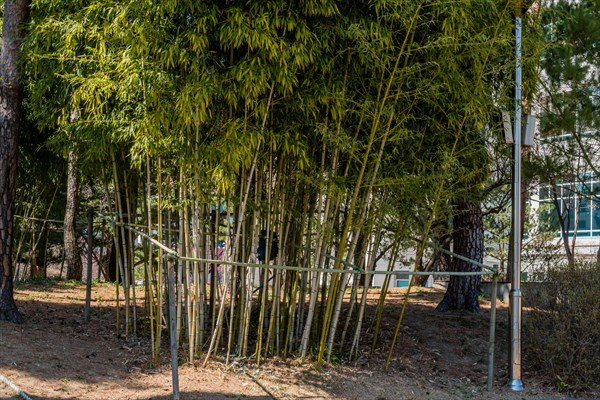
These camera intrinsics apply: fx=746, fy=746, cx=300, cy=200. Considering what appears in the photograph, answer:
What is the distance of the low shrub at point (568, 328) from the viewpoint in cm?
613

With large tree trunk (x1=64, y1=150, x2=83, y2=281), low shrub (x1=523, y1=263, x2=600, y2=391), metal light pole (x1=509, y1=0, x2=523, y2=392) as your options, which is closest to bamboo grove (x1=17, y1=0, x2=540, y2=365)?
metal light pole (x1=509, y1=0, x2=523, y2=392)

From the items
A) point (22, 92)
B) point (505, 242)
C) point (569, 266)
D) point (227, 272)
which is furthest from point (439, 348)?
point (505, 242)

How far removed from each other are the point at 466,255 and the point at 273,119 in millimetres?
3412

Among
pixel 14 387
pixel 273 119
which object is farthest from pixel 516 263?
pixel 14 387

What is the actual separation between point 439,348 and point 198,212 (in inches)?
112

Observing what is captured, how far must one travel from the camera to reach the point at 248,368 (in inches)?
226

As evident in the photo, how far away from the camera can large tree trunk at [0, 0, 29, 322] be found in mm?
6547

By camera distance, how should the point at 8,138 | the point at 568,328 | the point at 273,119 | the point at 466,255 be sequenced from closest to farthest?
the point at 273,119, the point at 568,328, the point at 8,138, the point at 466,255

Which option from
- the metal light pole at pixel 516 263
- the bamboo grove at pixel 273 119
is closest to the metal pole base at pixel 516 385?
the metal light pole at pixel 516 263

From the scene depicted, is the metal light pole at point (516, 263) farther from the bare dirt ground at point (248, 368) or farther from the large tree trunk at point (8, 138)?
the large tree trunk at point (8, 138)

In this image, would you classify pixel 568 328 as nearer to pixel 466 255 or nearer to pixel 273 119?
pixel 466 255

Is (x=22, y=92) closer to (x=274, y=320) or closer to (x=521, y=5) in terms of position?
(x=274, y=320)

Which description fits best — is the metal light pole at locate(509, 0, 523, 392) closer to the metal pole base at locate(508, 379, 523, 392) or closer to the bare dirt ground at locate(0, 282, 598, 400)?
the metal pole base at locate(508, 379, 523, 392)

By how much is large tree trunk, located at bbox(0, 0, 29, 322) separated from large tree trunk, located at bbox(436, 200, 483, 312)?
14.9 ft
